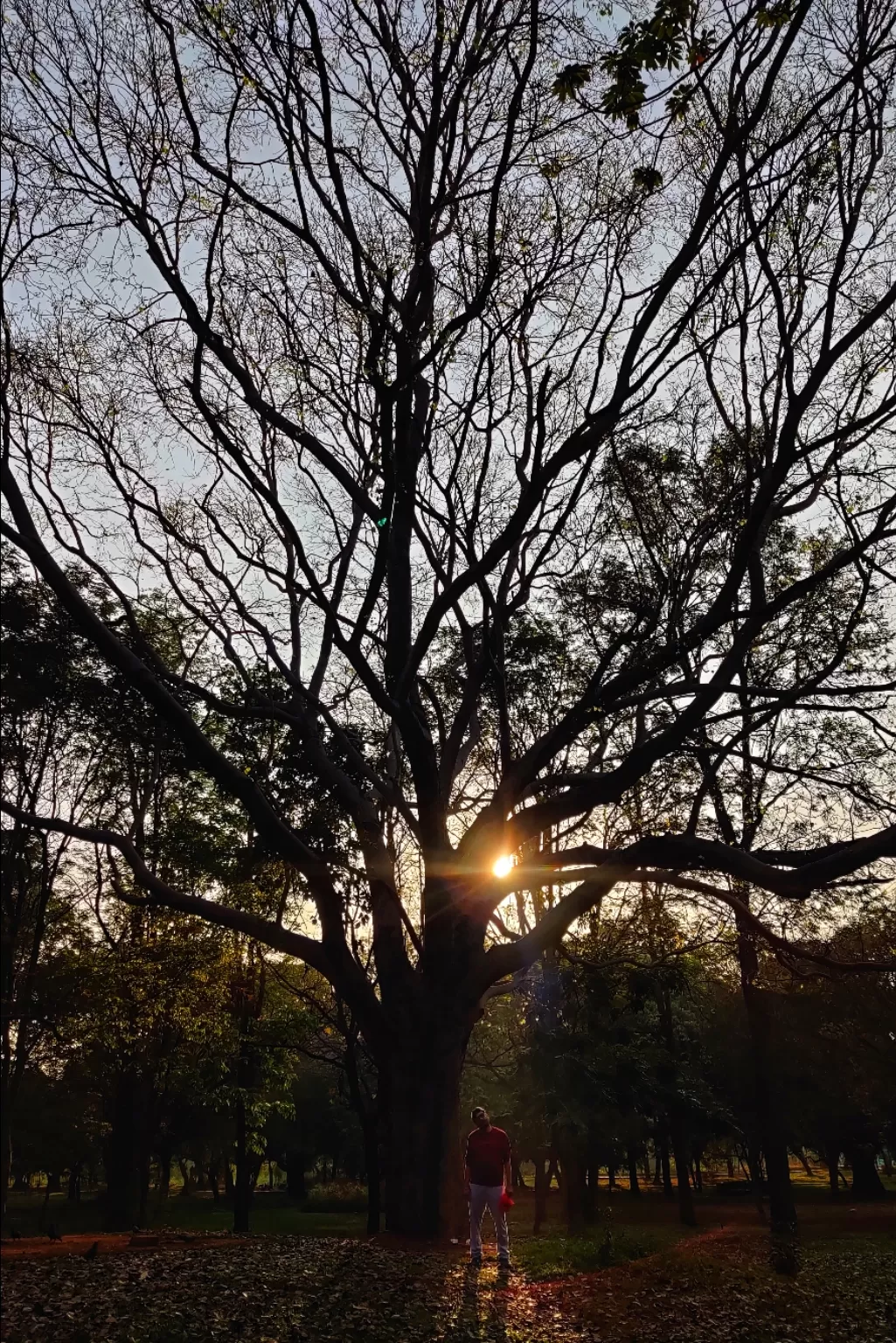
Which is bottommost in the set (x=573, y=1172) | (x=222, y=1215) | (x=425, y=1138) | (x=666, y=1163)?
(x=222, y=1215)

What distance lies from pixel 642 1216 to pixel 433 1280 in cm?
3071

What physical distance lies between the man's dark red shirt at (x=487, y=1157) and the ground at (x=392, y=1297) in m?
0.88

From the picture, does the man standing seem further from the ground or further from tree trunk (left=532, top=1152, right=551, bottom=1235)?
tree trunk (left=532, top=1152, right=551, bottom=1235)

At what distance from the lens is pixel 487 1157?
402 inches

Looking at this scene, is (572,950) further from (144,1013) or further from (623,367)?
(623,367)

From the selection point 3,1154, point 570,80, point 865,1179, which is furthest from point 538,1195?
point 570,80

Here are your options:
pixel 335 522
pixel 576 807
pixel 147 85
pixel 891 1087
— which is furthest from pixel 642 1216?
pixel 147 85

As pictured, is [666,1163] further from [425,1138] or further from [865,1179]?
[425,1138]

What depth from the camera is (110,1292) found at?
6664mm

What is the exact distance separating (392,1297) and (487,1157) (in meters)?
2.82

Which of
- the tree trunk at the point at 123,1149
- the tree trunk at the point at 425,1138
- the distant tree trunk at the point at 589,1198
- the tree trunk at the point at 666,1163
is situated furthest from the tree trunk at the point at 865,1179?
the tree trunk at the point at 425,1138

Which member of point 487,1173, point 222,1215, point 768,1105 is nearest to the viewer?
point 487,1173

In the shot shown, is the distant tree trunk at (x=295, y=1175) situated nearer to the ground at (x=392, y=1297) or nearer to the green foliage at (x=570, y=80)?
the ground at (x=392, y=1297)

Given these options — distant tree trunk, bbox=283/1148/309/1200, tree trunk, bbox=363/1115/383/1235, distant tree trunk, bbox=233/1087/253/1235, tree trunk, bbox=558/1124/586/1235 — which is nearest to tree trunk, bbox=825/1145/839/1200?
tree trunk, bbox=558/1124/586/1235
